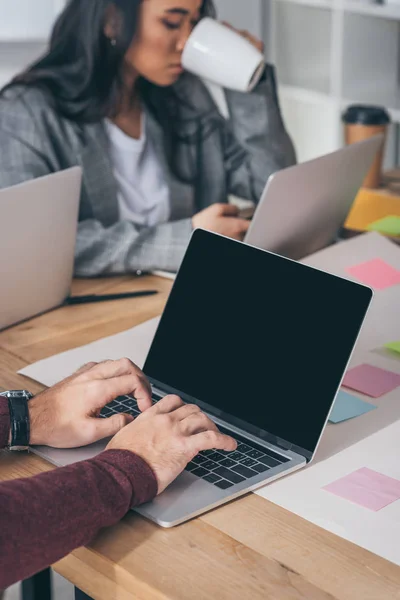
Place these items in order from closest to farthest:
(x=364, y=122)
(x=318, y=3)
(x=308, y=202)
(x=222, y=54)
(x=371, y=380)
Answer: (x=371, y=380) → (x=308, y=202) → (x=222, y=54) → (x=364, y=122) → (x=318, y=3)

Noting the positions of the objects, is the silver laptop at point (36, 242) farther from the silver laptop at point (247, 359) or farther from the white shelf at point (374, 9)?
the white shelf at point (374, 9)

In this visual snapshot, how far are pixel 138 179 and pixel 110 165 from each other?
167mm

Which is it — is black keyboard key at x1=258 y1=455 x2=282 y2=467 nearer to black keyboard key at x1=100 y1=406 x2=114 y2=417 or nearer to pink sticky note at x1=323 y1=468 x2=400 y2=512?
pink sticky note at x1=323 y1=468 x2=400 y2=512

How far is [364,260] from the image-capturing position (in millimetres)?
1766

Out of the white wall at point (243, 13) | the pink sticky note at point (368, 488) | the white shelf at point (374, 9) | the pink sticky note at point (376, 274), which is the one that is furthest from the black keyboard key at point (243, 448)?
the white wall at point (243, 13)

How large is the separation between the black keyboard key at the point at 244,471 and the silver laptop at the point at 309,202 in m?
0.53

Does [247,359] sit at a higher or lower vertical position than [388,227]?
higher

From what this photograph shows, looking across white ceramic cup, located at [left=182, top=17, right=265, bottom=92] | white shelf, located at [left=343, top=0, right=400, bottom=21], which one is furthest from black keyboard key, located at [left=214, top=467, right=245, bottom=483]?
white shelf, located at [left=343, top=0, right=400, bottom=21]

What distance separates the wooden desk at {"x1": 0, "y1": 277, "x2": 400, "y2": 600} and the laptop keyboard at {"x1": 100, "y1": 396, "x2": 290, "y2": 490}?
0.03 meters

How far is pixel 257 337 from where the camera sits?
1.14m

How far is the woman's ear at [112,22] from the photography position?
2000mm

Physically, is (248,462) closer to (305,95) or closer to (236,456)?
(236,456)

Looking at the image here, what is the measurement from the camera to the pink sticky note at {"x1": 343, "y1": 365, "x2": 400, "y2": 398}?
1279 mm

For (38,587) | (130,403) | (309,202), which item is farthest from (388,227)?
(38,587)
